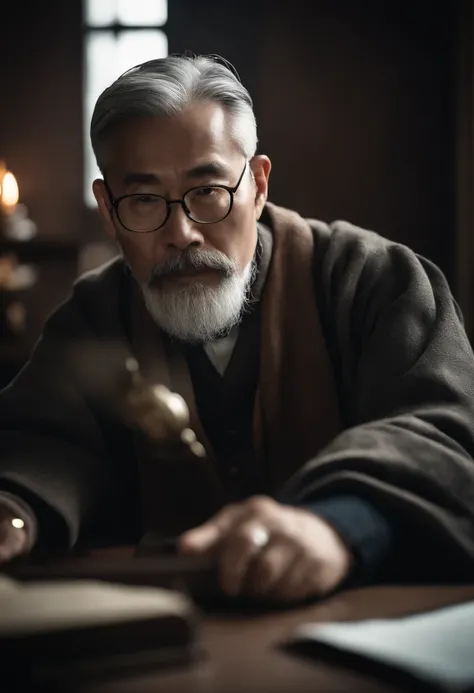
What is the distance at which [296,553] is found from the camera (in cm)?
102

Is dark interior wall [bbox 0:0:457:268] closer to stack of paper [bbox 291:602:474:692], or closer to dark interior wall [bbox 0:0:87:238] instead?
dark interior wall [bbox 0:0:87:238]

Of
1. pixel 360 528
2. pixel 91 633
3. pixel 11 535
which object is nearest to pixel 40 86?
pixel 11 535

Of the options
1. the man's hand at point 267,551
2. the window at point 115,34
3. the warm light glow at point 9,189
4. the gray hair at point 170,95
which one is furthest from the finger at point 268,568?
the window at point 115,34

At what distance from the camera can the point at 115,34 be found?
5.09m

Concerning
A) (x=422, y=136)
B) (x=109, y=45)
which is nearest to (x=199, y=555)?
(x=422, y=136)

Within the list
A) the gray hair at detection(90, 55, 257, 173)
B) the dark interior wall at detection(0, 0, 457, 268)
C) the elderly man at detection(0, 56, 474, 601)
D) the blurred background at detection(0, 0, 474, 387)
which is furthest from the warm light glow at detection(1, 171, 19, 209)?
the gray hair at detection(90, 55, 257, 173)

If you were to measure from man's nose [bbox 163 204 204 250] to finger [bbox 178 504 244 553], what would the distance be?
0.74m

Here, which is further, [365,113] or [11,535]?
[365,113]

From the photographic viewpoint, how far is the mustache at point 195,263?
172 centimetres

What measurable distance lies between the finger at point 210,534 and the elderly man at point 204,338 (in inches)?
16.3

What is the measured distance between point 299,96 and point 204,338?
3.36 meters

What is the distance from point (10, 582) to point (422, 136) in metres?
4.31

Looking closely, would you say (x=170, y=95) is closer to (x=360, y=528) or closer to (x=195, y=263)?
(x=195, y=263)

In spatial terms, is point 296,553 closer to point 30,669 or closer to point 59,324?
point 30,669
